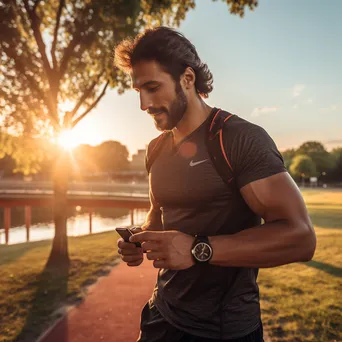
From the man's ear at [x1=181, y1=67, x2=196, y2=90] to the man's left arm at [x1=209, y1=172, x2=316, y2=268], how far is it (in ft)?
2.95

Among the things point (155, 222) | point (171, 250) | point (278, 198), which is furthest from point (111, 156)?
point (278, 198)

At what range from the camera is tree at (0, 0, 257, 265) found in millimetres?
9508

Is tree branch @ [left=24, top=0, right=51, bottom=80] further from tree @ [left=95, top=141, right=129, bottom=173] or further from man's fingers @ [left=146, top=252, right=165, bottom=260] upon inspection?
tree @ [left=95, top=141, right=129, bottom=173]

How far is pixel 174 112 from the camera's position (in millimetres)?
2012

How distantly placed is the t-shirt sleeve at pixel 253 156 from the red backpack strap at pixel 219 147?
0.12 feet

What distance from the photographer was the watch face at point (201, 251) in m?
1.54

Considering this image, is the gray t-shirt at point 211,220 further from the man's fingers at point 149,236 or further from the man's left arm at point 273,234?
the man's fingers at point 149,236

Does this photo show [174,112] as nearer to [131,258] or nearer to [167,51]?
[167,51]

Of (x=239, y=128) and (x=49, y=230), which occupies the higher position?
(x=239, y=128)

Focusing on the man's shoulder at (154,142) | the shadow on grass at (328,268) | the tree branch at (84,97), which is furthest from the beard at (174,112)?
the tree branch at (84,97)

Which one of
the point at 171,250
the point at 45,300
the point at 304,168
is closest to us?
the point at 171,250

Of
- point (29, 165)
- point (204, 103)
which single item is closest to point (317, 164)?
point (29, 165)

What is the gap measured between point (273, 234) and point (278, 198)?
0.18m

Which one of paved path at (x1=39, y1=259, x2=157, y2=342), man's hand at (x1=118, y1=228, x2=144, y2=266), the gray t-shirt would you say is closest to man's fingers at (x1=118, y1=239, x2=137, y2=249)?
man's hand at (x1=118, y1=228, x2=144, y2=266)
